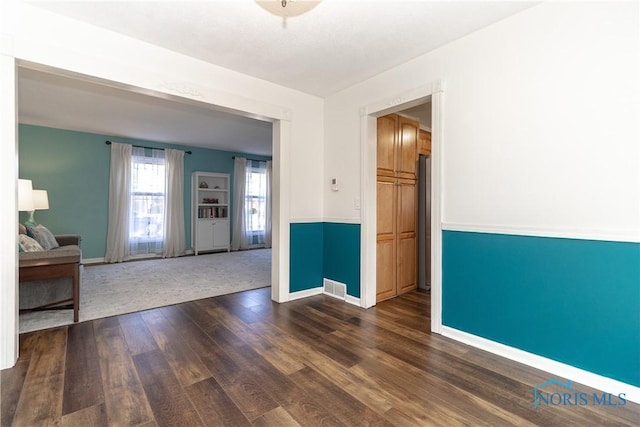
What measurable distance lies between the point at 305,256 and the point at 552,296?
8.15 feet

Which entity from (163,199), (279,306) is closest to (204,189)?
(163,199)

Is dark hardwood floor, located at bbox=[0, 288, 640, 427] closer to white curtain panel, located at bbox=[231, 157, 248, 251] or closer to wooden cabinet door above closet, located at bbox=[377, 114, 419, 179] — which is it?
wooden cabinet door above closet, located at bbox=[377, 114, 419, 179]

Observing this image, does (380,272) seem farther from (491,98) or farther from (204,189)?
(204,189)

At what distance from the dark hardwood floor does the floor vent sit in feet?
2.25

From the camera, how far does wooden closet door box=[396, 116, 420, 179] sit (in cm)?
381

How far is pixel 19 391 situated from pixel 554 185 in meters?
3.63

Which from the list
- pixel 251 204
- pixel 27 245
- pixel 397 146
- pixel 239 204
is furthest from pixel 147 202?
pixel 397 146

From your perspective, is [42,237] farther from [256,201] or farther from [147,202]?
[256,201]

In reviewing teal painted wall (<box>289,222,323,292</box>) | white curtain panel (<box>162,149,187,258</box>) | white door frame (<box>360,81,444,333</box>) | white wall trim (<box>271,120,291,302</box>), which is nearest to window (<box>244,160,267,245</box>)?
white curtain panel (<box>162,149,187,258</box>)

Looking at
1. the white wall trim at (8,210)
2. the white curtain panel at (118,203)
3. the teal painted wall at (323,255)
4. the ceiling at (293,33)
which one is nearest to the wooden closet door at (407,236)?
the teal painted wall at (323,255)

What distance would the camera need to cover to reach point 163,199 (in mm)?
6652

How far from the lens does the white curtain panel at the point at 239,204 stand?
25.3 feet

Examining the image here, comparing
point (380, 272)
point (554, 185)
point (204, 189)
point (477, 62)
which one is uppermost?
point (477, 62)

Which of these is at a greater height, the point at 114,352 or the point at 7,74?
the point at 7,74
